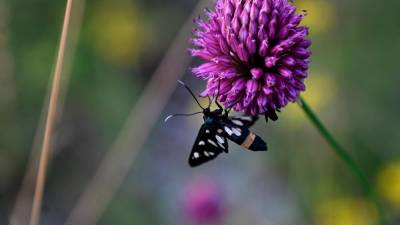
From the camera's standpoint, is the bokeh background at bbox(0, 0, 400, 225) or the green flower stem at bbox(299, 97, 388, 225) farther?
the bokeh background at bbox(0, 0, 400, 225)

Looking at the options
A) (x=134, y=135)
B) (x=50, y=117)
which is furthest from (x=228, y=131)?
(x=134, y=135)

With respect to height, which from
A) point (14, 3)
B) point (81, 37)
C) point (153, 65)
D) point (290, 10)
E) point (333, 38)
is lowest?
point (333, 38)

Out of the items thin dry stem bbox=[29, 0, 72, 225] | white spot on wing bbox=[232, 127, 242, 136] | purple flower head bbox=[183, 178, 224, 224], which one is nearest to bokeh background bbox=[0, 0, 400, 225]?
purple flower head bbox=[183, 178, 224, 224]

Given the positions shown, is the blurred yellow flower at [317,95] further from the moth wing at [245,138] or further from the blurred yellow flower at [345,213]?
the moth wing at [245,138]

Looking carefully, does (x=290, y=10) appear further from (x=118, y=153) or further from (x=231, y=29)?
(x=118, y=153)

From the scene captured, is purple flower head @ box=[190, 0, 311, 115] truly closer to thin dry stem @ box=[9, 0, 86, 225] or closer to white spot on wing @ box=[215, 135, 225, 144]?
white spot on wing @ box=[215, 135, 225, 144]

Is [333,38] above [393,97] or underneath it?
above

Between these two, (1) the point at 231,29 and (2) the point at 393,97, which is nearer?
(1) the point at 231,29

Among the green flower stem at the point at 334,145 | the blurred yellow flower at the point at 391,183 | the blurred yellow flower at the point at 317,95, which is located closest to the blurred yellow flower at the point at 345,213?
the blurred yellow flower at the point at 391,183

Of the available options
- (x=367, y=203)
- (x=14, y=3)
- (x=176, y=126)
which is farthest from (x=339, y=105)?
(x=14, y=3)
